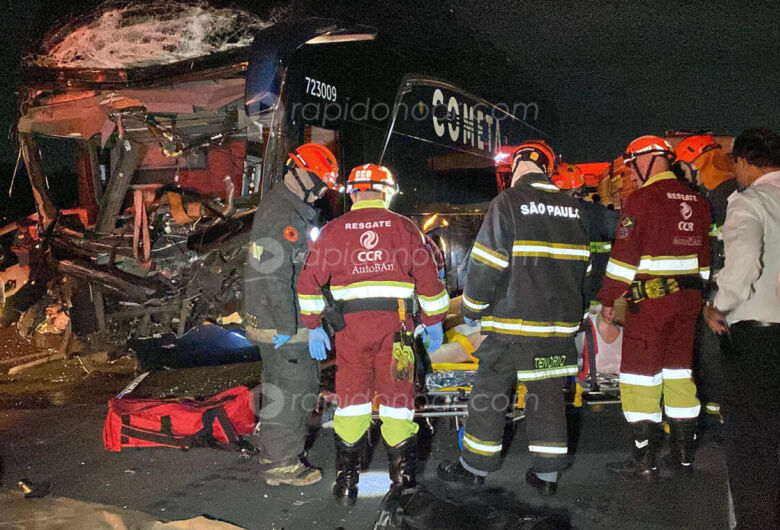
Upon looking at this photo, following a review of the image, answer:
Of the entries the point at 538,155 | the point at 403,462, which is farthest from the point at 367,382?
the point at 538,155

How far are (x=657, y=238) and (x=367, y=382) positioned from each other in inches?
72.4

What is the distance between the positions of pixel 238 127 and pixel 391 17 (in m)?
1.81

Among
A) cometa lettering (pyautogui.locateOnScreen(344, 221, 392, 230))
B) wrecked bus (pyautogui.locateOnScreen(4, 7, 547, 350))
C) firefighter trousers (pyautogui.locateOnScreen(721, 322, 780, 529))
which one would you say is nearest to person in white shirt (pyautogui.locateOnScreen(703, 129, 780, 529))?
firefighter trousers (pyautogui.locateOnScreen(721, 322, 780, 529))

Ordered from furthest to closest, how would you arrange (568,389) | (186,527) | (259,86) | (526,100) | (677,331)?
(526,100)
(259,86)
(568,389)
(677,331)
(186,527)

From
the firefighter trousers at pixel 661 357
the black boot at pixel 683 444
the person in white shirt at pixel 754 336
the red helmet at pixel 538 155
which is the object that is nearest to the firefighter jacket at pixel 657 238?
the firefighter trousers at pixel 661 357

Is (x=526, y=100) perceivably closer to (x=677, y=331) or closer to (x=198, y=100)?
(x=198, y=100)

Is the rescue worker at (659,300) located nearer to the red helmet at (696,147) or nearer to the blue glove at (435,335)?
the blue glove at (435,335)

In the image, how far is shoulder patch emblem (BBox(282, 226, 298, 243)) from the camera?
11.9 ft

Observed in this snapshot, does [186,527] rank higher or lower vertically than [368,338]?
lower

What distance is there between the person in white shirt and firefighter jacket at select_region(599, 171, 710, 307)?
0.67m

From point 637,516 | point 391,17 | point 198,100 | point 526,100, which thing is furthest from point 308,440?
point 526,100

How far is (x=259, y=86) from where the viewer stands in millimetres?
4711

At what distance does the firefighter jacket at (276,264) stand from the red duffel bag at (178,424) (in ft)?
3.06

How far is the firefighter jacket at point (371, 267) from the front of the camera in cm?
332
